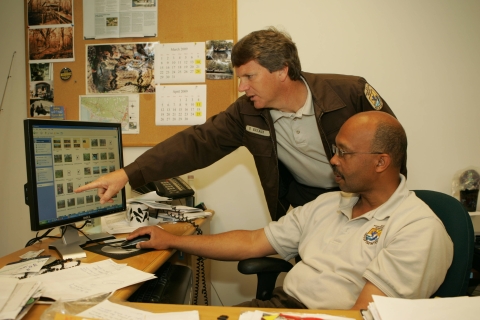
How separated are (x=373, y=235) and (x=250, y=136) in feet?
2.57

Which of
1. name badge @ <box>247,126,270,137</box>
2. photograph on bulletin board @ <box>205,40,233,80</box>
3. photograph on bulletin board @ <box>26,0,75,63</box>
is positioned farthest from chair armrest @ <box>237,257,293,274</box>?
photograph on bulletin board @ <box>26,0,75,63</box>

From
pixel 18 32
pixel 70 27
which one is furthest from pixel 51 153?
pixel 18 32

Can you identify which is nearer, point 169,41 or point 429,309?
point 429,309

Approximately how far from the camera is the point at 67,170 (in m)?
1.36

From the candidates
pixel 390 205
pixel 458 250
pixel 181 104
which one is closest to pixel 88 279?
pixel 390 205

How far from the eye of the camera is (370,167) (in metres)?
1.23

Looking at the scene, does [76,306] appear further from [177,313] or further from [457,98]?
[457,98]

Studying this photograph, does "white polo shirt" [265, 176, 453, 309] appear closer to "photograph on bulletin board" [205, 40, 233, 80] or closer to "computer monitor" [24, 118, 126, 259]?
"computer monitor" [24, 118, 126, 259]

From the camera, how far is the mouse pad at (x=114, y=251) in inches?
51.5

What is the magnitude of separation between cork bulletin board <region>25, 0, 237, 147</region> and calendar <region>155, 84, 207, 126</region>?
4cm

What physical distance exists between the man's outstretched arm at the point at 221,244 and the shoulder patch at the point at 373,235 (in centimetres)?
43

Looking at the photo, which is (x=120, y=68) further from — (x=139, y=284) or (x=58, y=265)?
(x=139, y=284)

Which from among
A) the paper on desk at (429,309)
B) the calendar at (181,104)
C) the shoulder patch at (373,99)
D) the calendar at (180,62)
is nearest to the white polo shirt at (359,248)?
the paper on desk at (429,309)

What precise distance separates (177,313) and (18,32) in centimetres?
245
